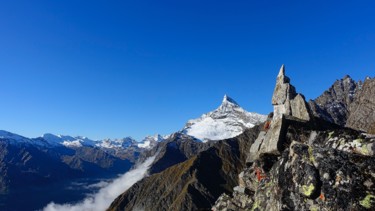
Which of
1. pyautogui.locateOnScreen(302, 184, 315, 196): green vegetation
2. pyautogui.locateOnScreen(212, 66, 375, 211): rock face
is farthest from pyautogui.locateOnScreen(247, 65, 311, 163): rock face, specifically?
pyautogui.locateOnScreen(302, 184, 315, 196): green vegetation

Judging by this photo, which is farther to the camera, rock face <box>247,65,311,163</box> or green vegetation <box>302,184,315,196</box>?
rock face <box>247,65,311,163</box>

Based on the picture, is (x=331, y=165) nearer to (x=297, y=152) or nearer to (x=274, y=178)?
(x=297, y=152)

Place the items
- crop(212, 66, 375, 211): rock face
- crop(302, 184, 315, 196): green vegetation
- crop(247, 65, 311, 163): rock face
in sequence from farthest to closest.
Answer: crop(247, 65, 311, 163): rock face, crop(302, 184, 315, 196): green vegetation, crop(212, 66, 375, 211): rock face

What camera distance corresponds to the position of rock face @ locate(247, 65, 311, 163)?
38438 mm

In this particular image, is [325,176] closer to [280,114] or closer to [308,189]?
[308,189]

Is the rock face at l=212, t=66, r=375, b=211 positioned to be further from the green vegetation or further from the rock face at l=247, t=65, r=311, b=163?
the rock face at l=247, t=65, r=311, b=163

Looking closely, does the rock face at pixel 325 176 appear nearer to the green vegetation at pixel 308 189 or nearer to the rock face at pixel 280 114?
the green vegetation at pixel 308 189

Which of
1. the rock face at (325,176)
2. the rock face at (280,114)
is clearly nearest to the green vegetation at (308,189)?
the rock face at (325,176)

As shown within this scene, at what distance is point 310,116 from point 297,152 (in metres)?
17.7

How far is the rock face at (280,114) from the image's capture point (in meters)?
38.4

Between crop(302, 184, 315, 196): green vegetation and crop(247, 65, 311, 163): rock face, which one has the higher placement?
crop(247, 65, 311, 163): rock face

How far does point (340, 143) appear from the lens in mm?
27781

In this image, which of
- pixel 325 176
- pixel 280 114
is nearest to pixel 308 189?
pixel 325 176

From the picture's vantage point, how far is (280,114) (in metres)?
46.1
